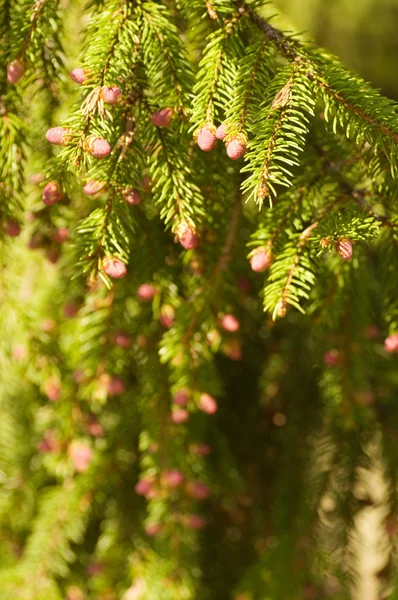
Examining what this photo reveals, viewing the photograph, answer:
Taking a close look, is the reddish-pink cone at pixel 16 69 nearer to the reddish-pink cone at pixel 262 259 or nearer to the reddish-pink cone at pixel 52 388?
the reddish-pink cone at pixel 262 259

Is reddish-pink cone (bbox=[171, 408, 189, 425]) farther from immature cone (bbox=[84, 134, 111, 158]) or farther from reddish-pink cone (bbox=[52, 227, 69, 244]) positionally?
immature cone (bbox=[84, 134, 111, 158])

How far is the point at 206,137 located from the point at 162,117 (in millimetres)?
72

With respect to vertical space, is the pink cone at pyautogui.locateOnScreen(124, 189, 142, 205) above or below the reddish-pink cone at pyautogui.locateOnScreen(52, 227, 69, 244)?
above

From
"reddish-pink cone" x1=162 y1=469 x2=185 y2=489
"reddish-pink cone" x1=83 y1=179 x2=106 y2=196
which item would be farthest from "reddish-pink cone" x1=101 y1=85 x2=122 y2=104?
"reddish-pink cone" x1=162 y1=469 x2=185 y2=489

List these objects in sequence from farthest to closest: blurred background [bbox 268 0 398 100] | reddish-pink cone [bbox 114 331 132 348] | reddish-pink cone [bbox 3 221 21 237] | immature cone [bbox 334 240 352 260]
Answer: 1. blurred background [bbox 268 0 398 100]
2. reddish-pink cone [bbox 114 331 132 348]
3. reddish-pink cone [bbox 3 221 21 237]
4. immature cone [bbox 334 240 352 260]

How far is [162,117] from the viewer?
2.17 feet

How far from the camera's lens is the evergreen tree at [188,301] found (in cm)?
66

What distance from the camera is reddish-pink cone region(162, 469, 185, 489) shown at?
1.01m

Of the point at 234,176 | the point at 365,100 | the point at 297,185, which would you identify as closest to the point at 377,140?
the point at 365,100

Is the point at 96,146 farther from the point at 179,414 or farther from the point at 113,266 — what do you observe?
the point at 179,414

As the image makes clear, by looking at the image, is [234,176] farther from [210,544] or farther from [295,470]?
[210,544]

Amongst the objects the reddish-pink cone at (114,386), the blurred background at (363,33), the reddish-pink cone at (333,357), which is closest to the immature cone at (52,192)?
the reddish-pink cone at (114,386)

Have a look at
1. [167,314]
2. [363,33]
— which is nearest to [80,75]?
[167,314]

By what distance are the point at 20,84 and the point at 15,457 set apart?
2.61ft
